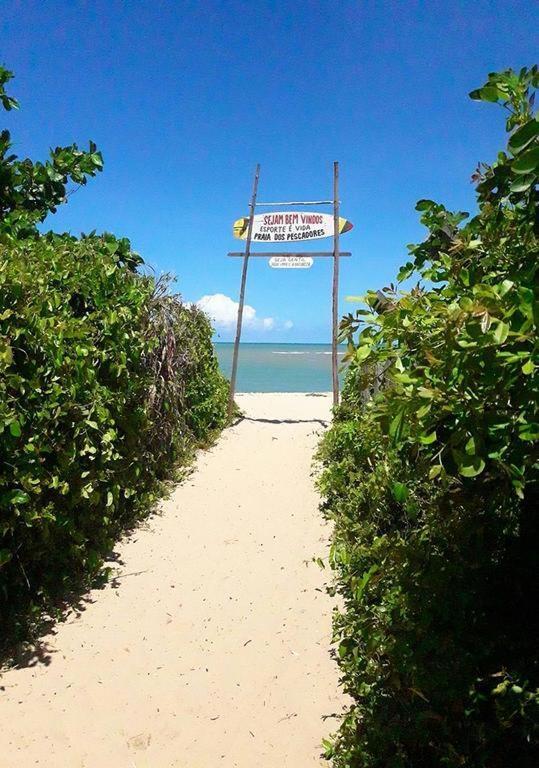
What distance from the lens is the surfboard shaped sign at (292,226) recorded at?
10.1 meters

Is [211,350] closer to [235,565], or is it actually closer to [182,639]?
[235,565]

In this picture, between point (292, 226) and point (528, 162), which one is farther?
point (292, 226)

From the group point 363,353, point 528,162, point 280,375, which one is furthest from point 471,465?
point 280,375

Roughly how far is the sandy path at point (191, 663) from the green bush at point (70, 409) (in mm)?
461

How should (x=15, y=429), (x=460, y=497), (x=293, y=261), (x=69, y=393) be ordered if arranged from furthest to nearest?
(x=293, y=261)
(x=69, y=393)
(x=15, y=429)
(x=460, y=497)

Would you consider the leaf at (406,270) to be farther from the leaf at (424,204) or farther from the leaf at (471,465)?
the leaf at (471,465)

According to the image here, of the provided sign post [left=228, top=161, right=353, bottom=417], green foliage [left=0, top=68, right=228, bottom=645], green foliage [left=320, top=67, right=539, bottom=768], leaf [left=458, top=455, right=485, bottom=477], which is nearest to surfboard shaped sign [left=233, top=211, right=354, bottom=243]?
sign post [left=228, top=161, right=353, bottom=417]

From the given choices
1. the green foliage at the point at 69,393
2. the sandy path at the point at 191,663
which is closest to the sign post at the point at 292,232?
the green foliage at the point at 69,393

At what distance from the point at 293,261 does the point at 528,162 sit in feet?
30.7

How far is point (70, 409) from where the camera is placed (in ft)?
12.3

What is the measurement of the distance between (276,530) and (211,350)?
4.38 metres

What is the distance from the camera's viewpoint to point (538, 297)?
3.96ft

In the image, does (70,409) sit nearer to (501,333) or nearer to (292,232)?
(501,333)

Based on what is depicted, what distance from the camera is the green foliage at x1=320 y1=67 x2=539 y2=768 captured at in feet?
4.23
